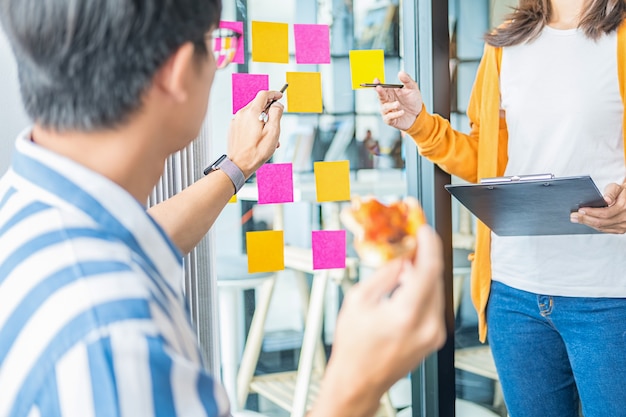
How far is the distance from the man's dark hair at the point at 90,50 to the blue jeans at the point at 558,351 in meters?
1.11

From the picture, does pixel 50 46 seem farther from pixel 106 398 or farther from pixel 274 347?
pixel 274 347

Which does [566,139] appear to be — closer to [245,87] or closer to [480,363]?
[245,87]

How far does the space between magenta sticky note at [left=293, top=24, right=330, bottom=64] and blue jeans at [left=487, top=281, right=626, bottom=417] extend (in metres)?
0.78

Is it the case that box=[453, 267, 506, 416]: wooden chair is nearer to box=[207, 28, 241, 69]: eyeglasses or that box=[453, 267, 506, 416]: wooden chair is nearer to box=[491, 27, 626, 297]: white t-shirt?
box=[491, 27, 626, 297]: white t-shirt

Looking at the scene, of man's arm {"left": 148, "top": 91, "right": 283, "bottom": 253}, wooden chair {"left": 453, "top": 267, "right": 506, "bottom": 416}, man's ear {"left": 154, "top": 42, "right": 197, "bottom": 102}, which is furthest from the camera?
wooden chair {"left": 453, "top": 267, "right": 506, "bottom": 416}

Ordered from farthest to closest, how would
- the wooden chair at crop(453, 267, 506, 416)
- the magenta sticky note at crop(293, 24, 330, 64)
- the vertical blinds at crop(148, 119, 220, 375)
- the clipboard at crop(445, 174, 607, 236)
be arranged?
the wooden chair at crop(453, 267, 506, 416)
the magenta sticky note at crop(293, 24, 330, 64)
the vertical blinds at crop(148, 119, 220, 375)
the clipboard at crop(445, 174, 607, 236)

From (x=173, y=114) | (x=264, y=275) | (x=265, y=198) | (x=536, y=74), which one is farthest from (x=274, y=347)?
(x=173, y=114)

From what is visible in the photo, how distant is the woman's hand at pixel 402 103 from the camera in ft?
5.37

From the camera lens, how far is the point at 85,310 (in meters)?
0.54

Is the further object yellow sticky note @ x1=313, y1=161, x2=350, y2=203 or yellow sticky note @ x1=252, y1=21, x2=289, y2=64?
yellow sticky note @ x1=313, y1=161, x2=350, y2=203

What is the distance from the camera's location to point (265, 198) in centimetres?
185

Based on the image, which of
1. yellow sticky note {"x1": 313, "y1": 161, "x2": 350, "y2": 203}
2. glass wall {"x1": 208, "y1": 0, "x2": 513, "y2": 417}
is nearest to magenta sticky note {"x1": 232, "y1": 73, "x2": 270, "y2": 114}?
glass wall {"x1": 208, "y1": 0, "x2": 513, "y2": 417}

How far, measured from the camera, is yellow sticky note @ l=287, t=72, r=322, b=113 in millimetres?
1847

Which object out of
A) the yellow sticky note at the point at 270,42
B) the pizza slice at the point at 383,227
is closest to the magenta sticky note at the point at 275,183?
the yellow sticky note at the point at 270,42
